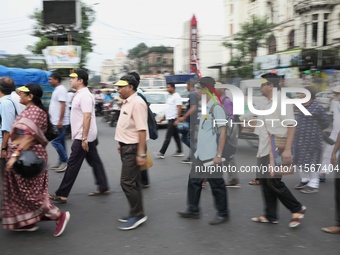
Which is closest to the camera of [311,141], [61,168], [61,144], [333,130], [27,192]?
[27,192]

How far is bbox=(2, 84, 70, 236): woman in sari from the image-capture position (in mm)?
3715

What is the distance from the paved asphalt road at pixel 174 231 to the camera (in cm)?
357

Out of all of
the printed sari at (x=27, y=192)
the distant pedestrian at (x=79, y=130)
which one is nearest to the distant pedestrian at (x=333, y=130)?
the distant pedestrian at (x=79, y=130)

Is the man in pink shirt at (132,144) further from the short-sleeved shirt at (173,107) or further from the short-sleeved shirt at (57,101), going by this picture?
the short-sleeved shirt at (173,107)

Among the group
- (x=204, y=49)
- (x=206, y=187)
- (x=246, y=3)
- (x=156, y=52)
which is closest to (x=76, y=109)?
(x=206, y=187)

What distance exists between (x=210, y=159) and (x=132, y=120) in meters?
1.00

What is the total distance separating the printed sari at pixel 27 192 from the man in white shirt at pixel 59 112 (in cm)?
260

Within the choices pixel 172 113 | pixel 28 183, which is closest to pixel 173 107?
pixel 172 113

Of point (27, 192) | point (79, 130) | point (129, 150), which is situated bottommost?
point (27, 192)

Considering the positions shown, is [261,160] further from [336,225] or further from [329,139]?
[329,139]

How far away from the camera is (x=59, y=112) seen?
6.57 m

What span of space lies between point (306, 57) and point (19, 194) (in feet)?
65.5

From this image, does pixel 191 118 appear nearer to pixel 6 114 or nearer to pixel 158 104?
pixel 6 114

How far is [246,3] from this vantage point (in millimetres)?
43375
